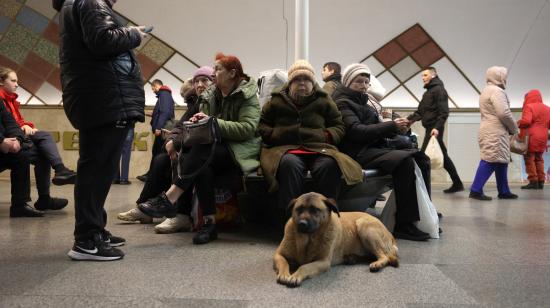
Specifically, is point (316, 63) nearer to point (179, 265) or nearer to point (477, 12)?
point (477, 12)

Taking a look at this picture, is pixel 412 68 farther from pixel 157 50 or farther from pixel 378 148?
pixel 378 148

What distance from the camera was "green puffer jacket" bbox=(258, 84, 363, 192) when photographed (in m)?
3.03

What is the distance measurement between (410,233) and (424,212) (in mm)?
184

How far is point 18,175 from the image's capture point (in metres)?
4.03

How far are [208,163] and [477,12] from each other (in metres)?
6.94

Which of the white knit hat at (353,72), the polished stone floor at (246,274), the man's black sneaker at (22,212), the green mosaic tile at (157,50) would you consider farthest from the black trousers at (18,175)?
the green mosaic tile at (157,50)

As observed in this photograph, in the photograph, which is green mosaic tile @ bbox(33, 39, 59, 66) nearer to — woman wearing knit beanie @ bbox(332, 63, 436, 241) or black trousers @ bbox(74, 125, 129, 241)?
woman wearing knit beanie @ bbox(332, 63, 436, 241)

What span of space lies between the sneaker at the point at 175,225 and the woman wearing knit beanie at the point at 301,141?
0.76m

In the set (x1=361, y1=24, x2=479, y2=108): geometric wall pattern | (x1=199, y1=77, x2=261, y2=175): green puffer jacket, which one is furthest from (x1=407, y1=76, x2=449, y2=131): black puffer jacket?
(x1=199, y1=77, x2=261, y2=175): green puffer jacket

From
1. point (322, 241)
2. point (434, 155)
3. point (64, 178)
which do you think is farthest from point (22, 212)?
point (434, 155)

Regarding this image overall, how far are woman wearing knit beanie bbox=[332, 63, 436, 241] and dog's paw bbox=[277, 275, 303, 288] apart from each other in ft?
4.55

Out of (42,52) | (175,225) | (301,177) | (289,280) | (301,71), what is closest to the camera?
(289,280)

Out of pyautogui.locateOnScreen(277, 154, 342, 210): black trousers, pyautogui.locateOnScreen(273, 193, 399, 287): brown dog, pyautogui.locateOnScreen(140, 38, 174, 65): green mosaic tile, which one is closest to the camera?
pyautogui.locateOnScreen(273, 193, 399, 287): brown dog

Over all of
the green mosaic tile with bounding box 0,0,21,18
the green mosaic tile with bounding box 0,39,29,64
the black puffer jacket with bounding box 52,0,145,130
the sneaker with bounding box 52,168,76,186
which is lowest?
the sneaker with bounding box 52,168,76,186
